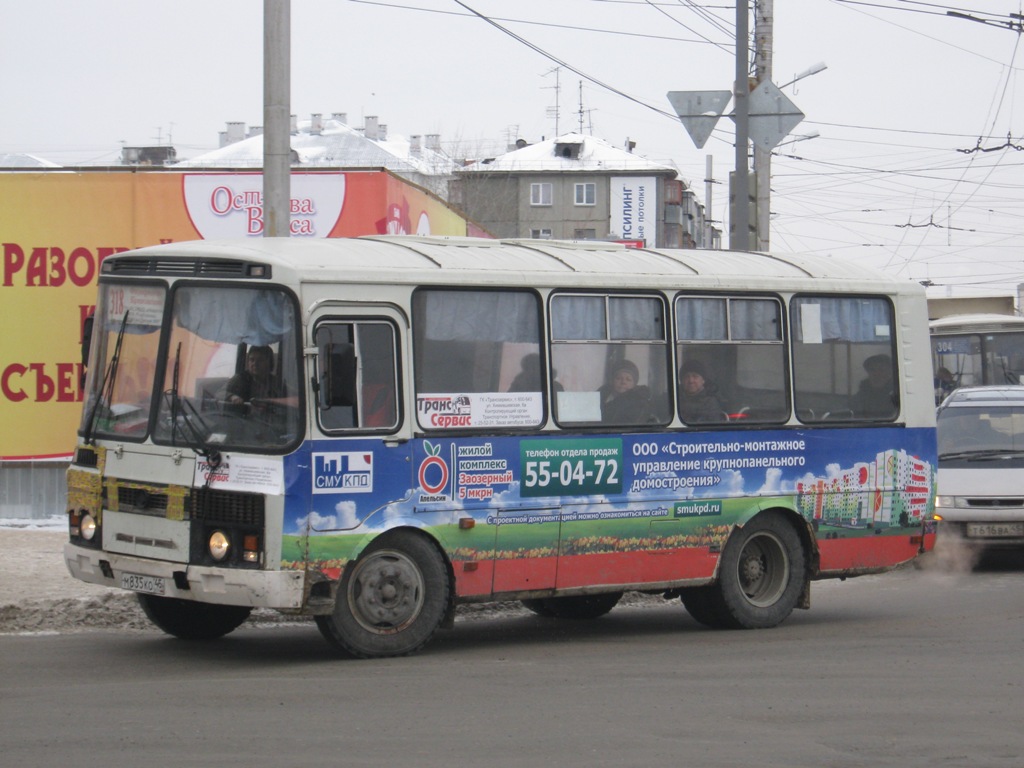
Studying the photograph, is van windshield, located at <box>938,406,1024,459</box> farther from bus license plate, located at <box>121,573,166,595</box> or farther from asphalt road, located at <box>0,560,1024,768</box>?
bus license plate, located at <box>121,573,166,595</box>

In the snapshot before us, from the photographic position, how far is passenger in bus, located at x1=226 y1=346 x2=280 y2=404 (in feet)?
31.0

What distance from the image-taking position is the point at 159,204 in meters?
19.5

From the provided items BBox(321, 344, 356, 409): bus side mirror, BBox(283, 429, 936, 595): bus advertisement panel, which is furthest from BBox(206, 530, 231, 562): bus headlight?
BBox(321, 344, 356, 409): bus side mirror

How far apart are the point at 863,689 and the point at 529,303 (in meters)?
3.47

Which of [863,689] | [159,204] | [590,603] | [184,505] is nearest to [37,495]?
[159,204]

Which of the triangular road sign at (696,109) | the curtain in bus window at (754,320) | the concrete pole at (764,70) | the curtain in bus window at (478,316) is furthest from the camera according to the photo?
the concrete pole at (764,70)

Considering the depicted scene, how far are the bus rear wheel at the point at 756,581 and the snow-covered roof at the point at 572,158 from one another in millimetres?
82191

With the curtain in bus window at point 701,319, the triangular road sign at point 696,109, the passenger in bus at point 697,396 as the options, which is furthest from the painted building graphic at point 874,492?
the triangular road sign at point 696,109

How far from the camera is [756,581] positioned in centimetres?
1209

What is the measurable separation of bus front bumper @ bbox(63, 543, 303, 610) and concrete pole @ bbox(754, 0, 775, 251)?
1288 cm

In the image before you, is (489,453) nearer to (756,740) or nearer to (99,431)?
(99,431)

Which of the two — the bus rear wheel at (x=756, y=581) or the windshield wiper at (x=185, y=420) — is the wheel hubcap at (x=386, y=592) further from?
the bus rear wheel at (x=756, y=581)

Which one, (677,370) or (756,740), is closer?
(756,740)

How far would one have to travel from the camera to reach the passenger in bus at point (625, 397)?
1102cm
